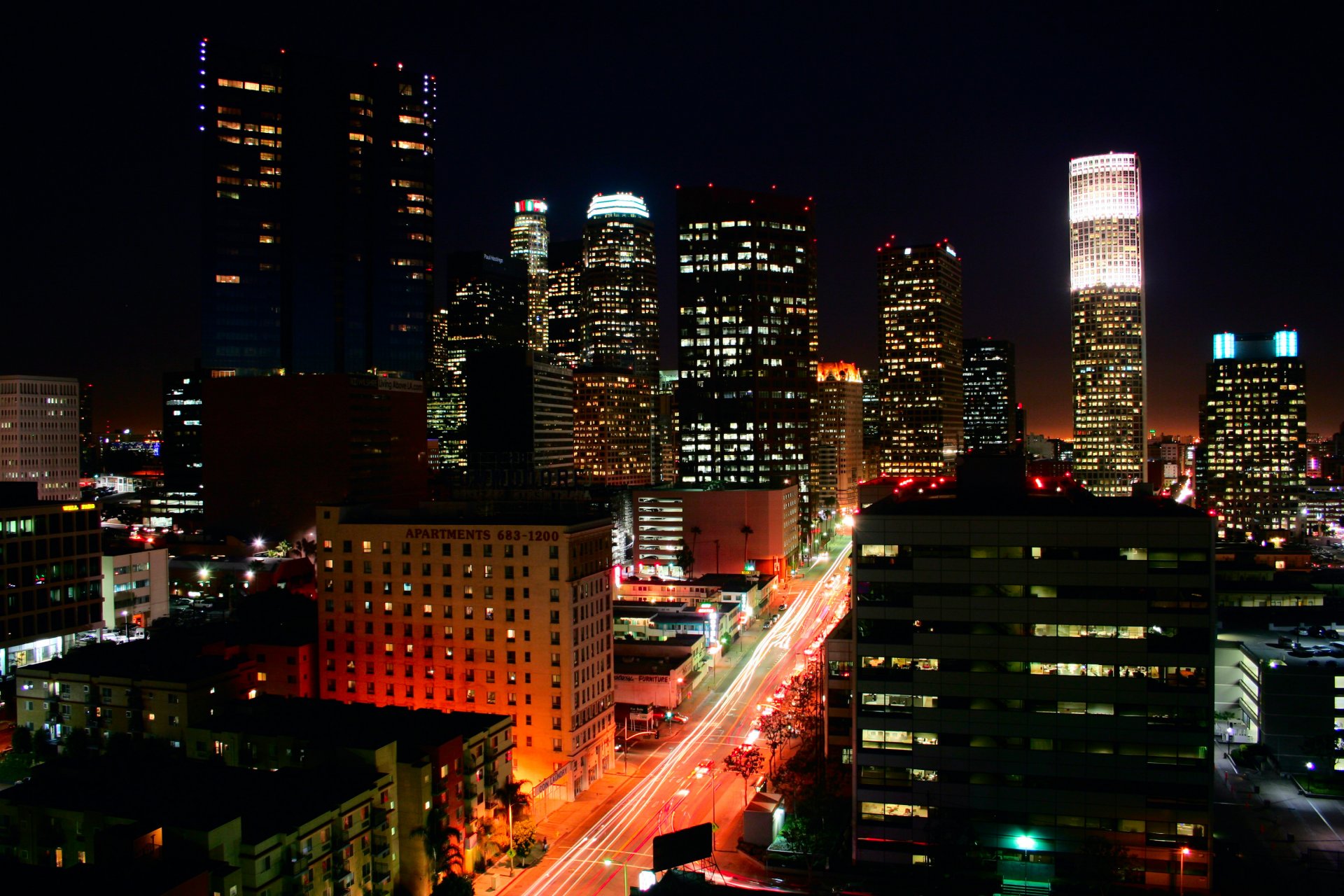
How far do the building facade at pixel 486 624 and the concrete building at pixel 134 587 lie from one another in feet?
176

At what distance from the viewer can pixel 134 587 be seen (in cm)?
12862

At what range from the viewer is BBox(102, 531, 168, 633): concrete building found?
12456cm

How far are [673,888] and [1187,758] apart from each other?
3765 centimetres

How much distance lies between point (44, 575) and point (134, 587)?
1718cm

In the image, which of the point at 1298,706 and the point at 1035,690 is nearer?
the point at 1035,690

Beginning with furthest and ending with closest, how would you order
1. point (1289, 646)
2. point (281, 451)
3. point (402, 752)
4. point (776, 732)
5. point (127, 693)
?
point (281, 451)
point (1289, 646)
point (776, 732)
point (127, 693)
point (402, 752)

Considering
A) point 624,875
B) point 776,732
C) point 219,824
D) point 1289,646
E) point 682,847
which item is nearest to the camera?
point 219,824

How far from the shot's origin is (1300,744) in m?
84.6

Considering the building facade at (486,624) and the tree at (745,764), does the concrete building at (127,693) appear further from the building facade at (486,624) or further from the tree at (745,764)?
the tree at (745,764)

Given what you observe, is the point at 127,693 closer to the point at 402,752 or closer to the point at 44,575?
the point at 402,752

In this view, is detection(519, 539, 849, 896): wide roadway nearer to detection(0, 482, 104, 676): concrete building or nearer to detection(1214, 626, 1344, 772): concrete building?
detection(1214, 626, 1344, 772): concrete building

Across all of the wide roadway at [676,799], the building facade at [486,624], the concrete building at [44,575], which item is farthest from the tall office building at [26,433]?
the wide roadway at [676,799]

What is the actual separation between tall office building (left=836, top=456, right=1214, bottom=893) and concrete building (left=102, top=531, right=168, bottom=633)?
106 metres

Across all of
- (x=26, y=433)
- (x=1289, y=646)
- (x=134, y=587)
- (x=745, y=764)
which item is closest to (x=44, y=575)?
(x=134, y=587)
